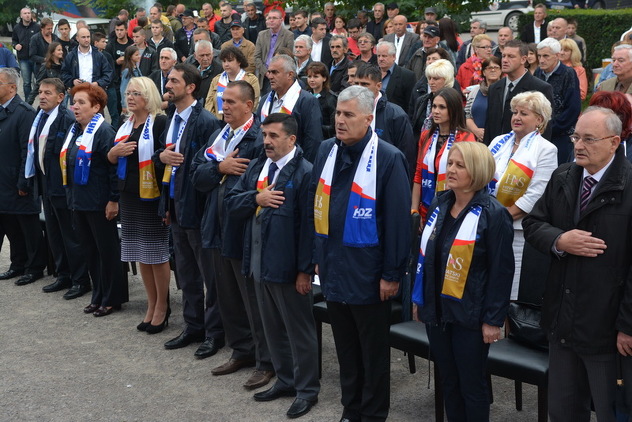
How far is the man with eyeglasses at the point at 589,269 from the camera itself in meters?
4.23

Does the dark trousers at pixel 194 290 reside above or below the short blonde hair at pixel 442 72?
below

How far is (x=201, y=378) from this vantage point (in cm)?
643

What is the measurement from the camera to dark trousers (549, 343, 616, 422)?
4377 millimetres

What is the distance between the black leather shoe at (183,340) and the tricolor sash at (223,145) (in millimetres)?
1580

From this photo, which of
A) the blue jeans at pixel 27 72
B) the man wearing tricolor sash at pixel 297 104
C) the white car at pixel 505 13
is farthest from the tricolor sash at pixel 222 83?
the white car at pixel 505 13

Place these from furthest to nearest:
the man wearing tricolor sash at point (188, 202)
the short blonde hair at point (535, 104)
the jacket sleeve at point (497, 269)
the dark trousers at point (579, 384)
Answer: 1. the man wearing tricolor sash at point (188, 202)
2. the short blonde hair at point (535, 104)
3. the jacket sleeve at point (497, 269)
4. the dark trousers at point (579, 384)

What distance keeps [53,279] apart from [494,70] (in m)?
5.12

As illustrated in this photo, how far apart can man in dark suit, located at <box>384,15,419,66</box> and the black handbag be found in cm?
772

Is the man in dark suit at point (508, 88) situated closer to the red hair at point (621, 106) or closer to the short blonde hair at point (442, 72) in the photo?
the short blonde hair at point (442, 72)

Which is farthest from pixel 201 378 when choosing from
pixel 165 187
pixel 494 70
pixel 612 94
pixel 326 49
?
pixel 326 49

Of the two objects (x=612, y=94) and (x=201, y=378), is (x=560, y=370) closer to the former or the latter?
(x=612, y=94)

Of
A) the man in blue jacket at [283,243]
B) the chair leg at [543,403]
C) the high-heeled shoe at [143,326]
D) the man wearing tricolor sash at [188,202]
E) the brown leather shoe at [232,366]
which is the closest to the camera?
the chair leg at [543,403]

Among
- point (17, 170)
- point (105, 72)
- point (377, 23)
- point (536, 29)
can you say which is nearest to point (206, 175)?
point (17, 170)

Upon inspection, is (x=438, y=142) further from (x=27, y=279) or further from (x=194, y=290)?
(x=27, y=279)
